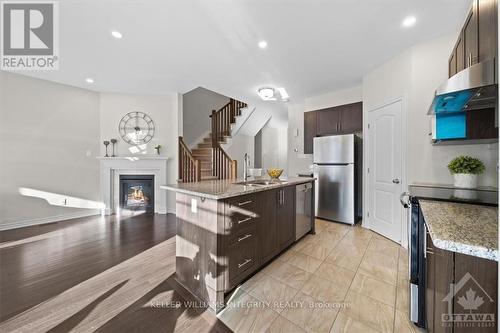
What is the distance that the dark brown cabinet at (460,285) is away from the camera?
684mm

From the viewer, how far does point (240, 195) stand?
1.81 meters

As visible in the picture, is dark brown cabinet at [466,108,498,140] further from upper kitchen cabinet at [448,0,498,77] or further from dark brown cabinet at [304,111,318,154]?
dark brown cabinet at [304,111,318,154]

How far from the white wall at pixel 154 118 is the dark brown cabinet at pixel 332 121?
2.99 m

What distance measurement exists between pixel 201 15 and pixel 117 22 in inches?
39.6

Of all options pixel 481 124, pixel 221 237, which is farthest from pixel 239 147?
pixel 481 124

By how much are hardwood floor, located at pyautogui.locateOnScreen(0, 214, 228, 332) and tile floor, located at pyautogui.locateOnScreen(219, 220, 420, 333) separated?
1.13 ft

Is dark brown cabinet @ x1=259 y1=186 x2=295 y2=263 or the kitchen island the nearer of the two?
the kitchen island

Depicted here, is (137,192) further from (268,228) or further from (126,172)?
(268,228)

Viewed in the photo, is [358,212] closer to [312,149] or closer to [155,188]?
[312,149]

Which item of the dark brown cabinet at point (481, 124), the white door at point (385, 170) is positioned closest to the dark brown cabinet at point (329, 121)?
the white door at point (385, 170)

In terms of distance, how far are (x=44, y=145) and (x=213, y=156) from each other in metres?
3.24

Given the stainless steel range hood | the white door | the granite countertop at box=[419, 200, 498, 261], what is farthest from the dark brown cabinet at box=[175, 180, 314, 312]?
the white door

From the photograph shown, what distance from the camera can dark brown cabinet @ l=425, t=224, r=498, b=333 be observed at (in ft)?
2.24

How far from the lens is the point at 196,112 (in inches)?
239
